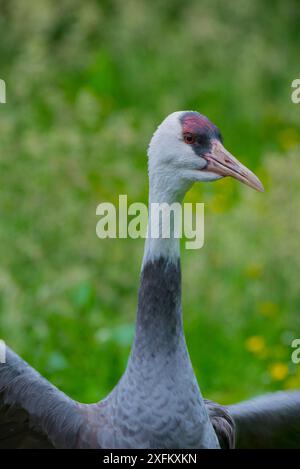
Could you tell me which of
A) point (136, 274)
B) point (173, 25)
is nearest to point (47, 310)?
point (136, 274)

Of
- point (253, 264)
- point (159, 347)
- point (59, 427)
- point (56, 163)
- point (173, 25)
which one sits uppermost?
point (173, 25)

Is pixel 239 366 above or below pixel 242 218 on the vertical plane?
below

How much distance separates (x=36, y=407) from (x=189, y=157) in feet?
3.16

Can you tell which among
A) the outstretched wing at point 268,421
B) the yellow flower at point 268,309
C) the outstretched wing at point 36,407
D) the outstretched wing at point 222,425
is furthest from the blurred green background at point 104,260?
the outstretched wing at point 36,407

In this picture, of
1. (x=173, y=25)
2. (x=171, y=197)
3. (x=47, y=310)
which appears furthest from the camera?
(x=173, y=25)

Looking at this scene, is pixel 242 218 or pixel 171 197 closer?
pixel 171 197

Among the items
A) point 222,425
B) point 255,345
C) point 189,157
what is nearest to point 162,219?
point 189,157

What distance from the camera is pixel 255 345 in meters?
6.59

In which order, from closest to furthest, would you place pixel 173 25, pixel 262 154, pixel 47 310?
pixel 47 310
pixel 262 154
pixel 173 25

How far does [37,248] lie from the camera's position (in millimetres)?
6383

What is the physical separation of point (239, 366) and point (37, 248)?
123 centimetres

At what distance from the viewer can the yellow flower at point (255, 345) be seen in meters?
6.57

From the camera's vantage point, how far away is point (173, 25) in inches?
395

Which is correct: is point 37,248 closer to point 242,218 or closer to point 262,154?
point 242,218
